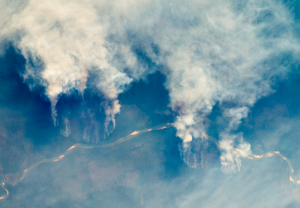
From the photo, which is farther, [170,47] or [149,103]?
[149,103]

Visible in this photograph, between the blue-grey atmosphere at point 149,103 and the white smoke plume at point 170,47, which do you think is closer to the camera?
the white smoke plume at point 170,47

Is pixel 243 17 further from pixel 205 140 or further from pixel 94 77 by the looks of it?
pixel 94 77

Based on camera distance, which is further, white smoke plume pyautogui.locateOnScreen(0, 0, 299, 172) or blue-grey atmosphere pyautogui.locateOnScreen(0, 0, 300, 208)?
blue-grey atmosphere pyautogui.locateOnScreen(0, 0, 300, 208)

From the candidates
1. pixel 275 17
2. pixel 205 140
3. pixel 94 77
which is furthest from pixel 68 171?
pixel 275 17

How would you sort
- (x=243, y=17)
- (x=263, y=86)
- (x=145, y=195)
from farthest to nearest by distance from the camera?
(x=145, y=195) < (x=263, y=86) < (x=243, y=17)
